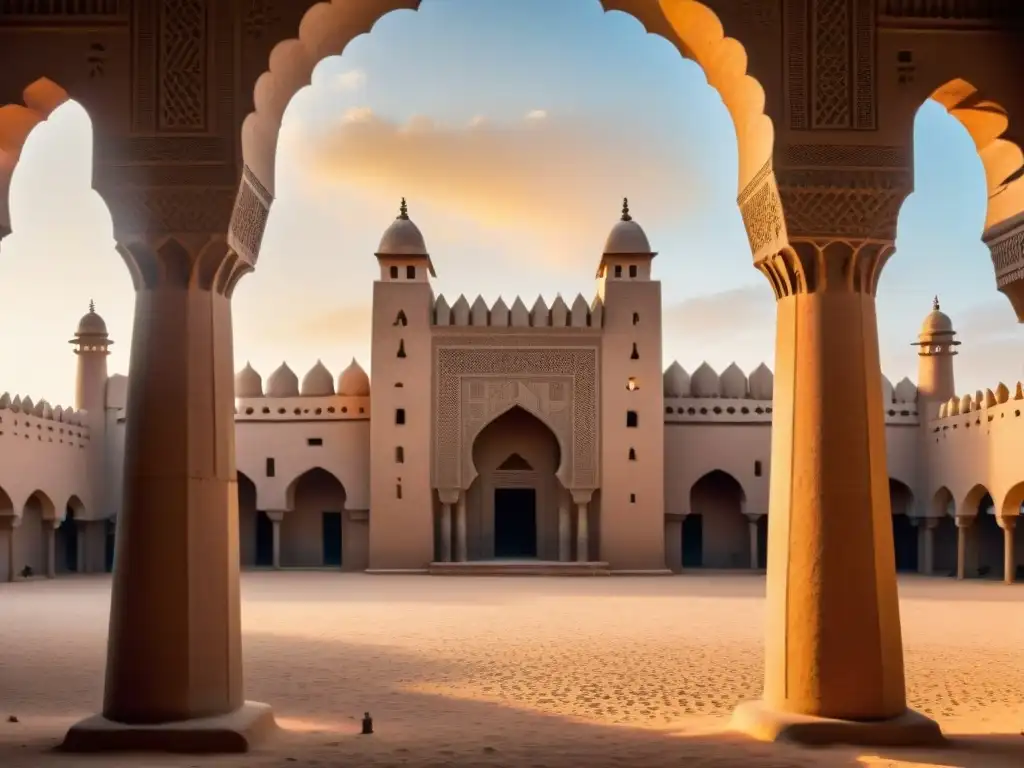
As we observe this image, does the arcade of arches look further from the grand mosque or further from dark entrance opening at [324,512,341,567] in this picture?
dark entrance opening at [324,512,341,567]

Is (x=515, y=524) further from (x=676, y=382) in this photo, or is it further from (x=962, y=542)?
(x=962, y=542)

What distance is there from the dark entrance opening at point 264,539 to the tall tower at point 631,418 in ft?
25.9

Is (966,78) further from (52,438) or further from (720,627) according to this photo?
(52,438)

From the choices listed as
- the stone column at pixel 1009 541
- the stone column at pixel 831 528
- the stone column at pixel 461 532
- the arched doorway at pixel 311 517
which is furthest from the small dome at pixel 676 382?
the stone column at pixel 831 528

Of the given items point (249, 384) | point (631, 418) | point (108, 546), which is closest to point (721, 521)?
point (631, 418)

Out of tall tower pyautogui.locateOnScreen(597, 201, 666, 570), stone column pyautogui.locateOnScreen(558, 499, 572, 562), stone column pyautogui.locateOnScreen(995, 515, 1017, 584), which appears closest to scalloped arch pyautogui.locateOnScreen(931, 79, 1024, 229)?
stone column pyautogui.locateOnScreen(995, 515, 1017, 584)

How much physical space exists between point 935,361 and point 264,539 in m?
15.6

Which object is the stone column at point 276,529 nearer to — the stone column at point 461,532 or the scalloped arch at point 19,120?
the stone column at point 461,532

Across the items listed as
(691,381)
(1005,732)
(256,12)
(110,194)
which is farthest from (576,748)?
(691,381)

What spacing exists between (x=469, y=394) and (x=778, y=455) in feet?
60.6

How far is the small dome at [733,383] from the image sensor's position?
85.3ft

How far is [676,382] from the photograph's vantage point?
26.2 meters

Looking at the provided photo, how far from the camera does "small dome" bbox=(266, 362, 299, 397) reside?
26.1 m

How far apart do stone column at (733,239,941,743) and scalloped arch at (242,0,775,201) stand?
43 centimetres
